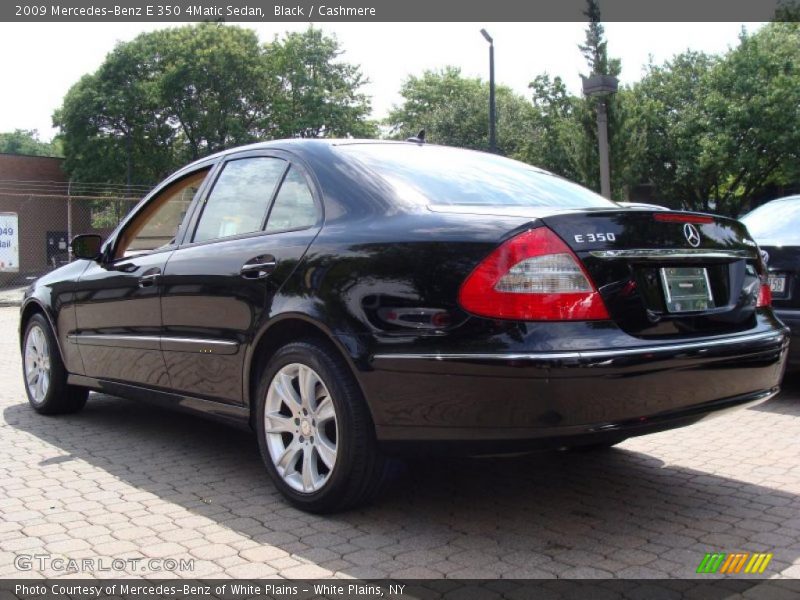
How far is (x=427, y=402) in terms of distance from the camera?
10.2ft

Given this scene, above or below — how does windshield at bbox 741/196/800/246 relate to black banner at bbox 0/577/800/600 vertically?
above

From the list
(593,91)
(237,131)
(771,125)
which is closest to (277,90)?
(237,131)

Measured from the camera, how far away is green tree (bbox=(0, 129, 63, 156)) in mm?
117750

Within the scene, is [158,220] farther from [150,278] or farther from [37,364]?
[37,364]

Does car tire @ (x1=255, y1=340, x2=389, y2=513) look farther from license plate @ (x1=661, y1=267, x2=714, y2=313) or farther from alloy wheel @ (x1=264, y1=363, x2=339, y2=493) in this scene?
license plate @ (x1=661, y1=267, x2=714, y2=313)

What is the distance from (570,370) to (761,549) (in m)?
1.10

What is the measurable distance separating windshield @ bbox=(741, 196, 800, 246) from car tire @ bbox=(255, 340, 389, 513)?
13.4 ft

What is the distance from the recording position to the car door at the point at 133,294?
4590mm

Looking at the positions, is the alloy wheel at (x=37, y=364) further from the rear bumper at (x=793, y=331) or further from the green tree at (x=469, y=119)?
the green tree at (x=469, y=119)

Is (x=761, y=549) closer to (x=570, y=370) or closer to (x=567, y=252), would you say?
(x=570, y=370)

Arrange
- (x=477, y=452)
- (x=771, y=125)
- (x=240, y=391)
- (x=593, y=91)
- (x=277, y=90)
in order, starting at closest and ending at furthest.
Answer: (x=477, y=452), (x=240, y=391), (x=593, y=91), (x=771, y=125), (x=277, y=90)

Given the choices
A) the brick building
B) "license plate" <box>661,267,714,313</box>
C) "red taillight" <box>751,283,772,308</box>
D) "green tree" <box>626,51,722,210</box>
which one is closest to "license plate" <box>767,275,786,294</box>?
"red taillight" <box>751,283,772,308</box>

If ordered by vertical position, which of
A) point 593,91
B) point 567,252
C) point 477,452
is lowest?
point 477,452

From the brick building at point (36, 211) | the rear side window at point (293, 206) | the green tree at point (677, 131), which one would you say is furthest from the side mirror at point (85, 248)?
the green tree at point (677, 131)
